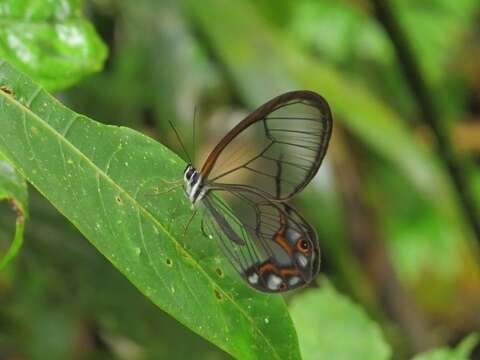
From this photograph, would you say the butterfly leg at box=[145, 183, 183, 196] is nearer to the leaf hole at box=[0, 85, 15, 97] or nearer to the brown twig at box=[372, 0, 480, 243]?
the leaf hole at box=[0, 85, 15, 97]

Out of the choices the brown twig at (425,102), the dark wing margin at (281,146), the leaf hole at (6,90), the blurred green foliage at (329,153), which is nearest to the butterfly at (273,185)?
the dark wing margin at (281,146)

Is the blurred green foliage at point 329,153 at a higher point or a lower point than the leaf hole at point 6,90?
lower

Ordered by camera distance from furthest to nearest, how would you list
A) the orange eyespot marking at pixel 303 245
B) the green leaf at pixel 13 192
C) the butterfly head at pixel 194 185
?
1. the orange eyespot marking at pixel 303 245
2. the butterfly head at pixel 194 185
3. the green leaf at pixel 13 192

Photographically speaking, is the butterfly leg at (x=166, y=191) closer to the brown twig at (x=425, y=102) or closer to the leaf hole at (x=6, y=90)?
the leaf hole at (x=6, y=90)

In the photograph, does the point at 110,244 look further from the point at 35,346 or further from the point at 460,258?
the point at 460,258

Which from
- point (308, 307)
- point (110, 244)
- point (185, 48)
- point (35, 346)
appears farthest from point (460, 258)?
point (110, 244)

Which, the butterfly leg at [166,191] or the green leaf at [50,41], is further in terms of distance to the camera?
the green leaf at [50,41]

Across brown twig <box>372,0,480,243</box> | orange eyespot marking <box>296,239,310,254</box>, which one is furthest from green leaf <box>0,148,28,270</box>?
brown twig <box>372,0,480,243</box>
